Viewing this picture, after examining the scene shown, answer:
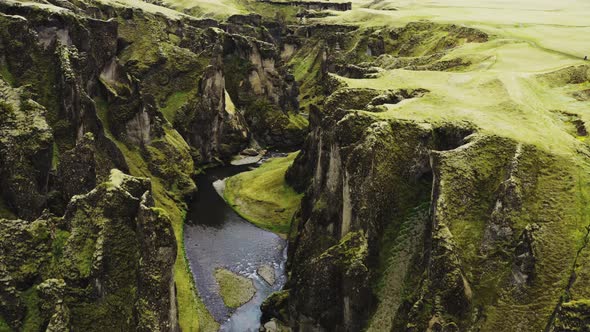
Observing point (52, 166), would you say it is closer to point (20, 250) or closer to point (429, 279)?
point (20, 250)

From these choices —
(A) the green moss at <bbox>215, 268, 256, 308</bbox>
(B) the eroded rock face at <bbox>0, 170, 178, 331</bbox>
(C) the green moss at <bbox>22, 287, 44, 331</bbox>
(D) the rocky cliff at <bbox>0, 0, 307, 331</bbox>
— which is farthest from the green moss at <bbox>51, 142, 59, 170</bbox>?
(A) the green moss at <bbox>215, 268, 256, 308</bbox>

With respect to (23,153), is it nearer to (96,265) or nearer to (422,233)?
(96,265)

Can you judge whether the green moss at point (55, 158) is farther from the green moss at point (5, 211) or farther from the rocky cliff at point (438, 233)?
the rocky cliff at point (438, 233)

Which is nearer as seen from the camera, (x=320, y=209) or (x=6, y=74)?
(x=320, y=209)

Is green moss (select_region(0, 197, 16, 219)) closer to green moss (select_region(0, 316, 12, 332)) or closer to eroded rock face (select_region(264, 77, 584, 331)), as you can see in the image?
green moss (select_region(0, 316, 12, 332))

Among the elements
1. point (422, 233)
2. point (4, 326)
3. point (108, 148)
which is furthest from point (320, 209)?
point (4, 326)

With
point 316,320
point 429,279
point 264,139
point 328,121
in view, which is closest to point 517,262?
point 429,279

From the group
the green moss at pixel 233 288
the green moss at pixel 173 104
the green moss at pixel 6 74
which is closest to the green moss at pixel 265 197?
the green moss at pixel 233 288
